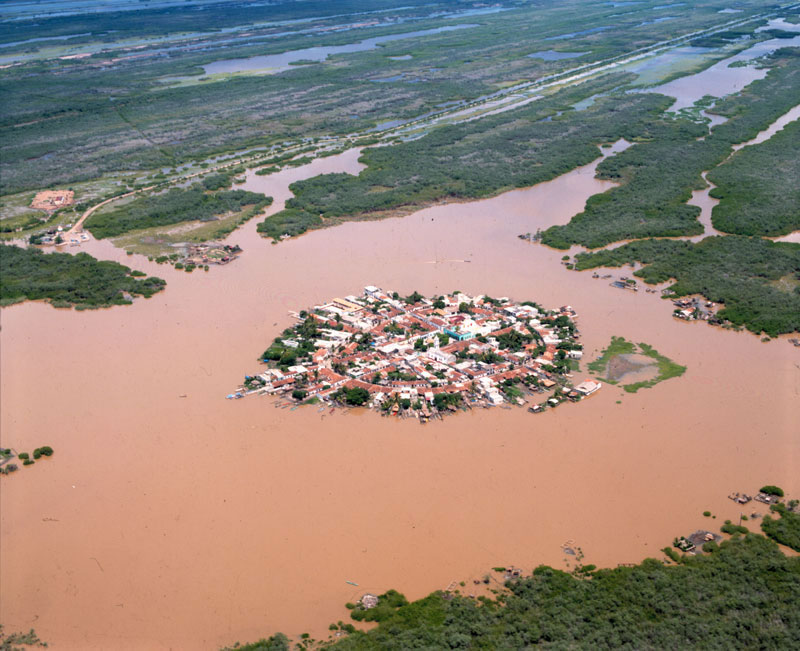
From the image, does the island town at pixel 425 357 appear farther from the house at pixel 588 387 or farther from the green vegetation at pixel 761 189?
the green vegetation at pixel 761 189

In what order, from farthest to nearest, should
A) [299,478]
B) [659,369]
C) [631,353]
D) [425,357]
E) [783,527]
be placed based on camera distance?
[631,353]
[425,357]
[659,369]
[299,478]
[783,527]

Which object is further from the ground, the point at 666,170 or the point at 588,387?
the point at 666,170

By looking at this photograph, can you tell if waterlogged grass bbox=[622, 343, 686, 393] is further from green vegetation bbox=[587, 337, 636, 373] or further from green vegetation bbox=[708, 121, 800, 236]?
green vegetation bbox=[708, 121, 800, 236]

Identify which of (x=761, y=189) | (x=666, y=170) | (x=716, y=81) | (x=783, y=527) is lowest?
(x=783, y=527)

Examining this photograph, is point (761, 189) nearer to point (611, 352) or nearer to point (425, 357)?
point (611, 352)

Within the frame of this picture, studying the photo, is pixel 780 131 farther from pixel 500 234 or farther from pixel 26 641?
pixel 26 641

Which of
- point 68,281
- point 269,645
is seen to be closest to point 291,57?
point 68,281
